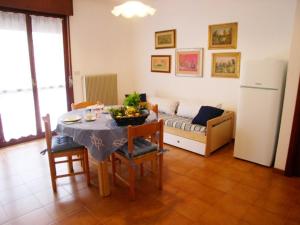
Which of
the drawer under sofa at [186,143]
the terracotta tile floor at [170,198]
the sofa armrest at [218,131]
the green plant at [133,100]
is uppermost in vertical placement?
the green plant at [133,100]

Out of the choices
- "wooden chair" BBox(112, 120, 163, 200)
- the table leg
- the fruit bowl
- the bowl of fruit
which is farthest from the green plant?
the table leg

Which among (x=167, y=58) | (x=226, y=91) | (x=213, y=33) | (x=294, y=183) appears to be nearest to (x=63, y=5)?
(x=167, y=58)

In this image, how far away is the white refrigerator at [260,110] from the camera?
291cm

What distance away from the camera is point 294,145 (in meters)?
2.85

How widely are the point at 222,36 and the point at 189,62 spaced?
0.79 m

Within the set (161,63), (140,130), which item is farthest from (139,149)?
(161,63)

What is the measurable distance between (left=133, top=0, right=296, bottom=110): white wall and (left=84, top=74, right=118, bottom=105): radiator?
0.74 meters

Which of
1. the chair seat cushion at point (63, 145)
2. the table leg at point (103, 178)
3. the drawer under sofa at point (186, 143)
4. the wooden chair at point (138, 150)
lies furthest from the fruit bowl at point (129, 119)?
the drawer under sofa at point (186, 143)

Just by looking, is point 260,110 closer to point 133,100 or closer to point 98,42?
point 133,100

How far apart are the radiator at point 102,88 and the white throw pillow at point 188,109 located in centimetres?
164

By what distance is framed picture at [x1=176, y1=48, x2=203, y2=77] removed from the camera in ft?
13.8

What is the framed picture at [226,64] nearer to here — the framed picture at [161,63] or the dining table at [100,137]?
the framed picture at [161,63]

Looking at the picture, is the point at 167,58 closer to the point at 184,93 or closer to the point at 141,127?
the point at 184,93

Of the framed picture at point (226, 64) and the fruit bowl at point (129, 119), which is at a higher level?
the framed picture at point (226, 64)
